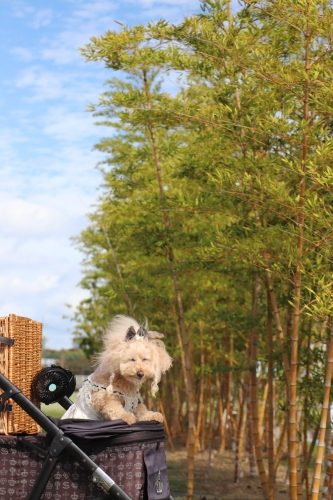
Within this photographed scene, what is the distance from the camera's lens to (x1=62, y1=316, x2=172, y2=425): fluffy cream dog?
11.2 feet

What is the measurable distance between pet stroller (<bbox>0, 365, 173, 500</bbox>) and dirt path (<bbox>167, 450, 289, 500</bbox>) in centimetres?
423

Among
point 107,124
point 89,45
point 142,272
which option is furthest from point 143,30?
point 107,124

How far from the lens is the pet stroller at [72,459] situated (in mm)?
3180

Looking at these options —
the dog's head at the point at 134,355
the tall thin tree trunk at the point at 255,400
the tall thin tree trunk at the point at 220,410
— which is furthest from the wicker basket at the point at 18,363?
the tall thin tree trunk at the point at 220,410

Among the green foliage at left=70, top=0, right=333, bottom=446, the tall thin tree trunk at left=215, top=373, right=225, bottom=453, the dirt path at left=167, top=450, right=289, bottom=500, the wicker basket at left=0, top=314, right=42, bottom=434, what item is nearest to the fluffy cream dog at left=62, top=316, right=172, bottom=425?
the wicker basket at left=0, top=314, right=42, bottom=434

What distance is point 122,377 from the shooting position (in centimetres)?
352

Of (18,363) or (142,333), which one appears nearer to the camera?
(18,363)

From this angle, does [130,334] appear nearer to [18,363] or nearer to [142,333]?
[142,333]

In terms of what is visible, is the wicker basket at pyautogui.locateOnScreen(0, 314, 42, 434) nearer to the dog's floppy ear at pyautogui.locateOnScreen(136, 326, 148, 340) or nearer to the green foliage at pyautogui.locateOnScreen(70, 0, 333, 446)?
the dog's floppy ear at pyautogui.locateOnScreen(136, 326, 148, 340)

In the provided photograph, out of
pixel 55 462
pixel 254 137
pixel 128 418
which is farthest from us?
pixel 254 137

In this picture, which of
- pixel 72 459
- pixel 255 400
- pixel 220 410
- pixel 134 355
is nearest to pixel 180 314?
pixel 255 400

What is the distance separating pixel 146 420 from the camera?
350 cm

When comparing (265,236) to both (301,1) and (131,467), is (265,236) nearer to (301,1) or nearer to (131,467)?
(301,1)

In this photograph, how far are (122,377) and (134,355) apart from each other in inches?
6.3
